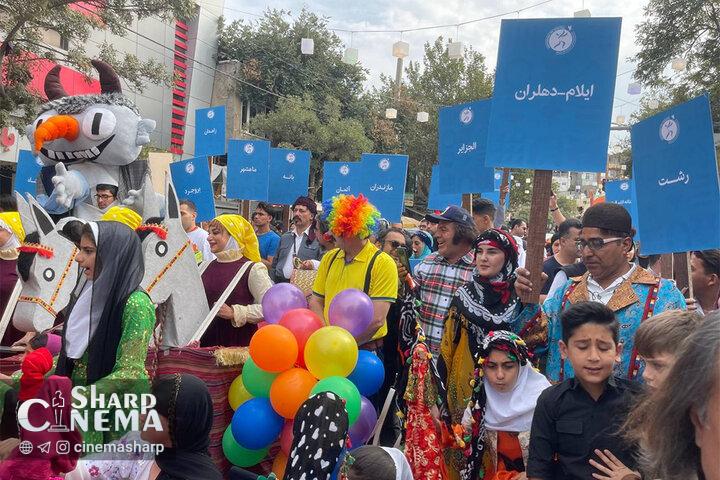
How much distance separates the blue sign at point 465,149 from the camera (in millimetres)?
6391

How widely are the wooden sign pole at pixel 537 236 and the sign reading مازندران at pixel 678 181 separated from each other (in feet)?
2.66

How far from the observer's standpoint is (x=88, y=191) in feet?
17.5

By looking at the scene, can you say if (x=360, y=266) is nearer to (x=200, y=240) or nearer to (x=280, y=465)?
(x=280, y=465)

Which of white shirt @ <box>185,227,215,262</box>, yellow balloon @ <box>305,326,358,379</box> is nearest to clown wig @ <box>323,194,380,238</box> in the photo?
yellow balloon @ <box>305,326,358,379</box>

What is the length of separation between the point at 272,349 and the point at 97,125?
9.93 ft

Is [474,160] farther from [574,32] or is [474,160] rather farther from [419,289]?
[574,32]

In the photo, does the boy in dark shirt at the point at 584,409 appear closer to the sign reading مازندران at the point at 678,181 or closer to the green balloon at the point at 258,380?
the sign reading مازندران at the point at 678,181

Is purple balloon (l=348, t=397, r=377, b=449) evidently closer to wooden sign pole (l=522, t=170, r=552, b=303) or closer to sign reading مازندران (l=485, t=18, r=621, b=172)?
wooden sign pole (l=522, t=170, r=552, b=303)

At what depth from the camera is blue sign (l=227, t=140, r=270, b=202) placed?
834 centimetres

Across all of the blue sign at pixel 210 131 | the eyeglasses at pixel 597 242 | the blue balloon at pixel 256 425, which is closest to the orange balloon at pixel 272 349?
the blue balloon at pixel 256 425

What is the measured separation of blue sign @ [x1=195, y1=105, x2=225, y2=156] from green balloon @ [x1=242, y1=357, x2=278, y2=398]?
6.01 m

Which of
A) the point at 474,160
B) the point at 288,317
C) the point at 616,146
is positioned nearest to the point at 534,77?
the point at 288,317

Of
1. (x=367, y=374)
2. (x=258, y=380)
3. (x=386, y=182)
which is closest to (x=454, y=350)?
(x=367, y=374)

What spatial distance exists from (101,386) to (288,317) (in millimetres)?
1355
